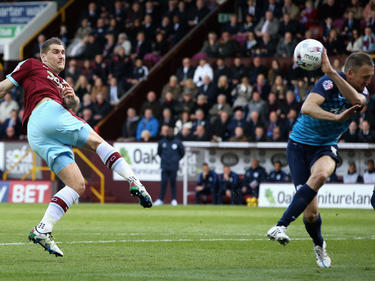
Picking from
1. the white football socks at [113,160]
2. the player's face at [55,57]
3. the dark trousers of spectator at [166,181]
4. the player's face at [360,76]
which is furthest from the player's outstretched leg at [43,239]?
the dark trousers of spectator at [166,181]

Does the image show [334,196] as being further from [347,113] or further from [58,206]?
[58,206]

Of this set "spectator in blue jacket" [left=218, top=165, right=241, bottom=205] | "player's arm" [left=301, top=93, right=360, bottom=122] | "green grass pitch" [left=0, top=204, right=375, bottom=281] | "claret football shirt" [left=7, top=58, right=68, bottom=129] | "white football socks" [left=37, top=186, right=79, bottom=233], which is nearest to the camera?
"green grass pitch" [left=0, top=204, right=375, bottom=281]

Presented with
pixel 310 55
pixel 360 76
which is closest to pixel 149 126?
pixel 360 76

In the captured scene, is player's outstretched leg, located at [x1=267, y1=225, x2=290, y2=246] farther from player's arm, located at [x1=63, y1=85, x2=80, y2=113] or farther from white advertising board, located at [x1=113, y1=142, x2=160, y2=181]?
white advertising board, located at [x1=113, y1=142, x2=160, y2=181]

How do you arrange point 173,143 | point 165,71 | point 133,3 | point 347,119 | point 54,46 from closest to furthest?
point 347,119, point 54,46, point 173,143, point 165,71, point 133,3

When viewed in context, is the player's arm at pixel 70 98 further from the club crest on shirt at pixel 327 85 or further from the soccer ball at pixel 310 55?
the club crest on shirt at pixel 327 85

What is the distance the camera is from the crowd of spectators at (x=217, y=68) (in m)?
24.3

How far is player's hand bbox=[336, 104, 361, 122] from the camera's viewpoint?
8.21m

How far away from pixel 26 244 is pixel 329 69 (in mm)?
4657

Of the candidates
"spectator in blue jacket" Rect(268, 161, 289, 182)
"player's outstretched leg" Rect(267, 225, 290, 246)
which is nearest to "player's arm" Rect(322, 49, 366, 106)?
"player's outstretched leg" Rect(267, 225, 290, 246)

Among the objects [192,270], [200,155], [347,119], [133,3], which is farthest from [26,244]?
[133,3]

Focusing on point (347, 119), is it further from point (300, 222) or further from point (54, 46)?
point (300, 222)

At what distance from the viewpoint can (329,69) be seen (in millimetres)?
8203

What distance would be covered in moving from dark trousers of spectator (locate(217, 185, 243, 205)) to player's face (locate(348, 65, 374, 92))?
1559cm
